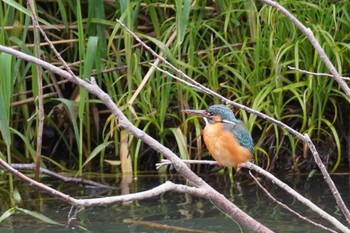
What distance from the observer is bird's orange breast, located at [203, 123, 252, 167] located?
3.21m

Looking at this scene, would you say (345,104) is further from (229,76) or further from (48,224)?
(48,224)

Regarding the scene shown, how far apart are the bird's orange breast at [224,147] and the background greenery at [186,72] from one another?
137 cm

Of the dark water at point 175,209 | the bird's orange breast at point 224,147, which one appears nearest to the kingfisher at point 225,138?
the bird's orange breast at point 224,147

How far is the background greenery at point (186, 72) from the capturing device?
478 cm

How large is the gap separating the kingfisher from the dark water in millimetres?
1030

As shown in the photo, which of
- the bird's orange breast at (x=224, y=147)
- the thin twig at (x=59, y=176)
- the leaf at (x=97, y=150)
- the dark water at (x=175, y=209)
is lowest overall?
the dark water at (x=175, y=209)

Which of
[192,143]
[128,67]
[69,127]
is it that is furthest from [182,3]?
[69,127]

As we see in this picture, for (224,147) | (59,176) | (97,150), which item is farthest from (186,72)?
(224,147)

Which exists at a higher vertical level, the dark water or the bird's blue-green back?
the bird's blue-green back

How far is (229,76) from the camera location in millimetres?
4977

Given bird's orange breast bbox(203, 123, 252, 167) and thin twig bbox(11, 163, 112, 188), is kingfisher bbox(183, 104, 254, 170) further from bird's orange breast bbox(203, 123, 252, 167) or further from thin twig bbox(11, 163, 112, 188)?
thin twig bbox(11, 163, 112, 188)

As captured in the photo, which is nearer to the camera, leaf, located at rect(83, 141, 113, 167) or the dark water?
the dark water

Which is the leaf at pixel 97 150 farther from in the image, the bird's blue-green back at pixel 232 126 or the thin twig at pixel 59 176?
the bird's blue-green back at pixel 232 126

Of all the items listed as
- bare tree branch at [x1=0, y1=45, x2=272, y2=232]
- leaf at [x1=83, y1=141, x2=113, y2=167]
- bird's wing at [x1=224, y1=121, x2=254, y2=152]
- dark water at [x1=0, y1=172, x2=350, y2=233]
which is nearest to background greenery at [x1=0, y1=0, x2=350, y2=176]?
leaf at [x1=83, y1=141, x2=113, y2=167]
